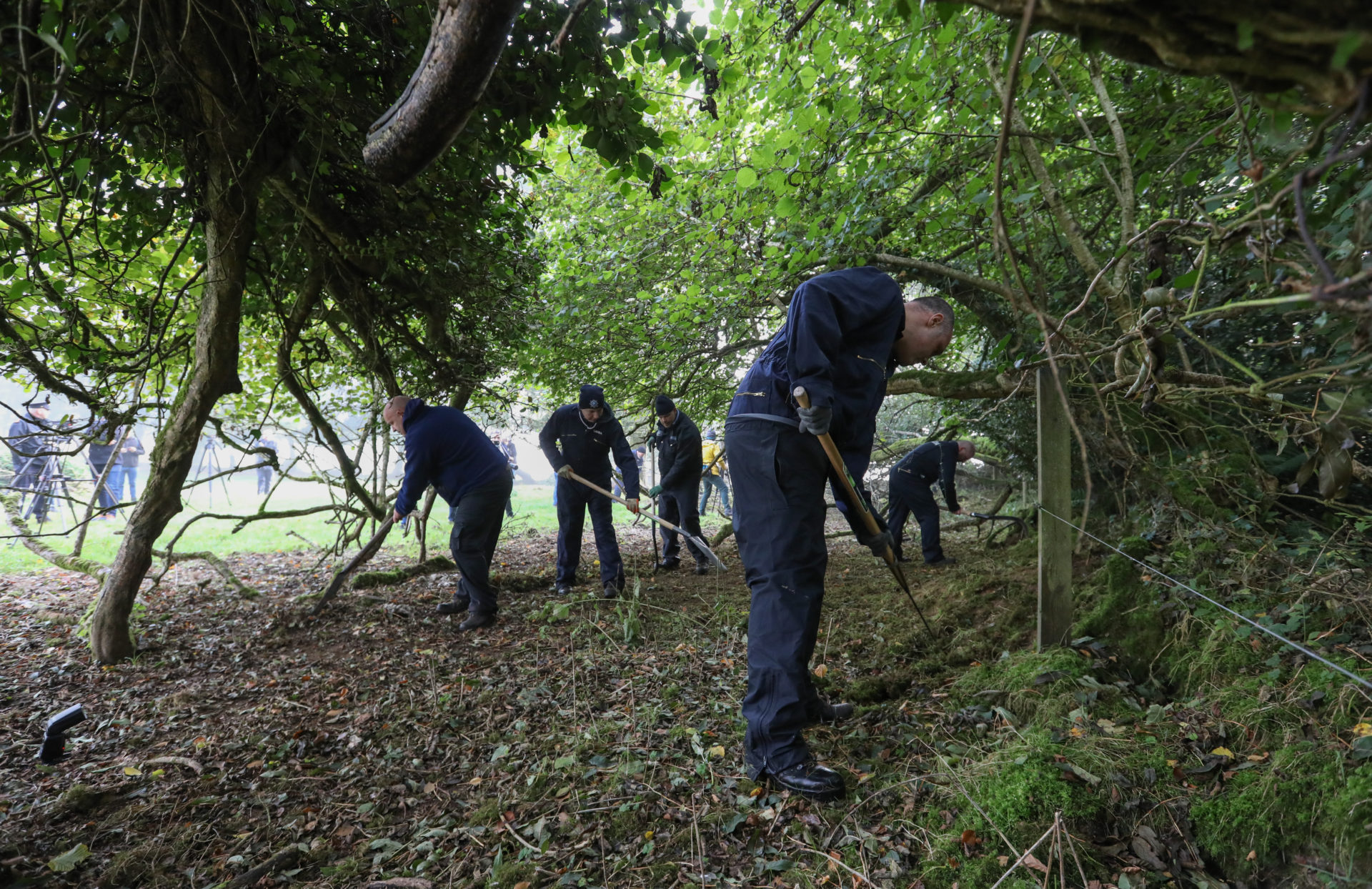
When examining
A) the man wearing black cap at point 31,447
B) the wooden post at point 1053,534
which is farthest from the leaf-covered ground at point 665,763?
the man wearing black cap at point 31,447

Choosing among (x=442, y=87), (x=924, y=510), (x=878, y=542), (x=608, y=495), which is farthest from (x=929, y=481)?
(x=442, y=87)

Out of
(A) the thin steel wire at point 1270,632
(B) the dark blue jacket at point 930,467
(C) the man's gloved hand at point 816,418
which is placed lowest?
(A) the thin steel wire at point 1270,632

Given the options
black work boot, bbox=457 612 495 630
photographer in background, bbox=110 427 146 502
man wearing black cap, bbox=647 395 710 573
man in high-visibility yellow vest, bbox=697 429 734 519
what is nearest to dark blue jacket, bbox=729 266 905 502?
black work boot, bbox=457 612 495 630

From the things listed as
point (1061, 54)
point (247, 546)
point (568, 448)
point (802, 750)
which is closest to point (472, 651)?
point (568, 448)

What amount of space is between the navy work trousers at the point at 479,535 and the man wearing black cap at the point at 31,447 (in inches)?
95.3

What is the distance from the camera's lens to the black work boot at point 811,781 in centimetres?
230

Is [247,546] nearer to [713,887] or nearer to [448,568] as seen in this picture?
[448,568]

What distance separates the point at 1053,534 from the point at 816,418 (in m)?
1.67

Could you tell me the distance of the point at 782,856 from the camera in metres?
2.07

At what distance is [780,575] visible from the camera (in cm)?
248

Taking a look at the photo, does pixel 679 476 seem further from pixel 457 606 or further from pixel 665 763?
pixel 665 763

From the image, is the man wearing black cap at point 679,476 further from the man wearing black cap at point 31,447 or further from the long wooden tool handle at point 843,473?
the man wearing black cap at point 31,447

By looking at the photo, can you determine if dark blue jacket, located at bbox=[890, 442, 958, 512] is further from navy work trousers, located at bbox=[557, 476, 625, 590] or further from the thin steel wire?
the thin steel wire

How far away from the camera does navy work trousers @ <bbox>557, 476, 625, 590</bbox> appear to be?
5.80 metres
